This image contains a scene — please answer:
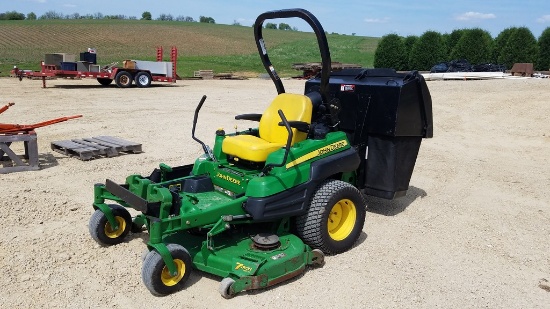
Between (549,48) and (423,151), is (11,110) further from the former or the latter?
(549,48)

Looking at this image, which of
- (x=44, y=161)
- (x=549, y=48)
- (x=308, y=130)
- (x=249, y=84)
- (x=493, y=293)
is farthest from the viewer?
(x=549, y=48)

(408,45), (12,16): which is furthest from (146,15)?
(408,45)

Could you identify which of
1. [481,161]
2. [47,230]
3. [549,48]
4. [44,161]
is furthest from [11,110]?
[549,48]

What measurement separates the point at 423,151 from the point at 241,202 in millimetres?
6020

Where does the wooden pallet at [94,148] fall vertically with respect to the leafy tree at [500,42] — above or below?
below

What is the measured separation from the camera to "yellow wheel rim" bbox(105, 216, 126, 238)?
4.69 meters

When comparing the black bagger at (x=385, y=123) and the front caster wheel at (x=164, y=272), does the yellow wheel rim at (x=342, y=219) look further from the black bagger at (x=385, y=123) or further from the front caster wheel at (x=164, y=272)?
the front caster wheel at (x=164, y=272)

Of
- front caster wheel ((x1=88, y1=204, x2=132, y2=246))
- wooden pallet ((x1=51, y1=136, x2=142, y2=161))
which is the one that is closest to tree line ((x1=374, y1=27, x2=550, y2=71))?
wooden pallet ((x1=51, y1=136, x2=142, y2=161))

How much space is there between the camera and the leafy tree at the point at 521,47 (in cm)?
3048

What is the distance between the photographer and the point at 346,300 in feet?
12.7

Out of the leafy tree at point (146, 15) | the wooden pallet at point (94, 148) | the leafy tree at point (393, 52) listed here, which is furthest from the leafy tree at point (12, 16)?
the wooden pallet at point (94, 148)

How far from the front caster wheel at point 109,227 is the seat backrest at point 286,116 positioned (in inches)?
61.0

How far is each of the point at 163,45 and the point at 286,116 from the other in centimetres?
4808

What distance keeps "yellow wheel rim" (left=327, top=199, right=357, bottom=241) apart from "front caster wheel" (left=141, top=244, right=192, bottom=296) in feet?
4.96
